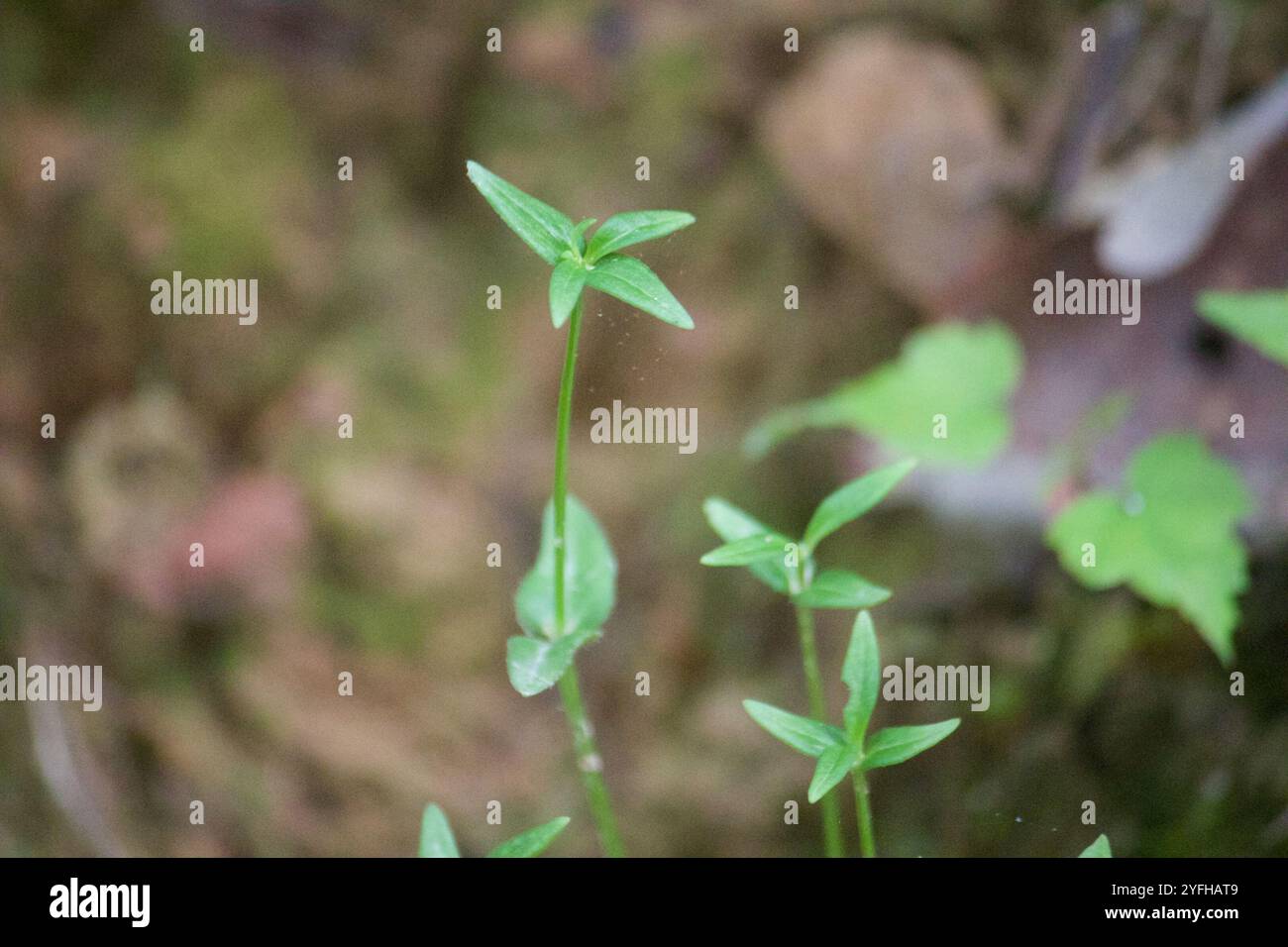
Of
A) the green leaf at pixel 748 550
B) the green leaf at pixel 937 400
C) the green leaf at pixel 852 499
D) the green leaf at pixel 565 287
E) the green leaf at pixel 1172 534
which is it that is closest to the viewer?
the green leaf at pixel 565 287

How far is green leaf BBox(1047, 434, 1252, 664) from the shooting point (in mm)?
1546

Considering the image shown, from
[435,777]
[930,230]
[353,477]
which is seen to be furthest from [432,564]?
[930,230]

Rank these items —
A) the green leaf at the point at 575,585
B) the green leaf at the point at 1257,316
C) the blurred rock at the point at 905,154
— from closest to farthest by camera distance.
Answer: the green leaf at the point at 575,585
the green leaf at the point at 1257,316
the blurred rock at the point at 905,154

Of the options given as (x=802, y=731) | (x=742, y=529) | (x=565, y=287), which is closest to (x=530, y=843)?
(x=802, y=731)

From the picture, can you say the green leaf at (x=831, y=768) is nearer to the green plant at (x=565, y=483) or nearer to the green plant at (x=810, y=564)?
the green plant at (x=810, y=564)

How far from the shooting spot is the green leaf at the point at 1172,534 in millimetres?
1546

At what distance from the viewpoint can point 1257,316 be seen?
1.69 meters

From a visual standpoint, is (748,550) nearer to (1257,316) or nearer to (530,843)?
(530,843)

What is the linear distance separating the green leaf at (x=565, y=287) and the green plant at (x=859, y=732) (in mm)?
380

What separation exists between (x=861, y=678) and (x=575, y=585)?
0.35 meters

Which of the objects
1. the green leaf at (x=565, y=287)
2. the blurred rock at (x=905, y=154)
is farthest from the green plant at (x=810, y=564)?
the blurred rock at (x=905, y=154)

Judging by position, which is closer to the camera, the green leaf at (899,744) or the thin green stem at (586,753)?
the green leaf at (899,744)

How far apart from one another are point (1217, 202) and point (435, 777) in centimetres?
165

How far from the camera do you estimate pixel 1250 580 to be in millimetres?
1710
